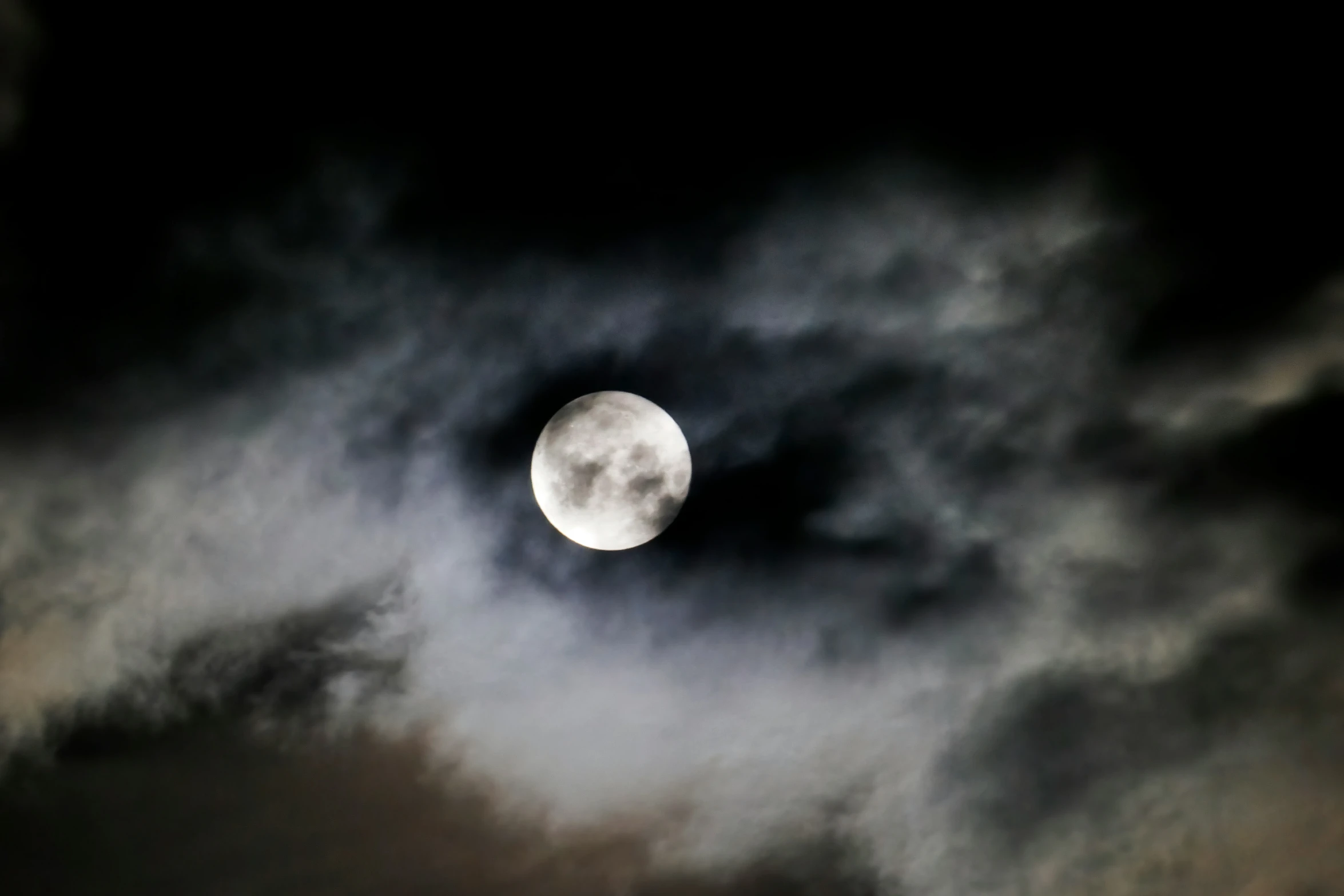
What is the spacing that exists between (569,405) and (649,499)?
18.6 feet

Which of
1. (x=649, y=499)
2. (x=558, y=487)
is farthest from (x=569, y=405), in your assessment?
(x=649, y=499)

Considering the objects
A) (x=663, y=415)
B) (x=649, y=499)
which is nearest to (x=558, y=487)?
(x=649, y=499)

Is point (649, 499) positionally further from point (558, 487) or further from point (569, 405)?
point (569, 405)

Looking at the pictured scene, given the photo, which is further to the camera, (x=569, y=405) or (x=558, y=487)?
(x=569, y=405)

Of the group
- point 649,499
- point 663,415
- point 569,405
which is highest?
point 569,405

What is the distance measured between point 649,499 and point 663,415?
3.82 m

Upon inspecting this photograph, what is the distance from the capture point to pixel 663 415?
22.6 m

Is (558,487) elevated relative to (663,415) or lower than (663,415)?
lower

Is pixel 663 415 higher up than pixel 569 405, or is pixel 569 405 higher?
pixel 569 405

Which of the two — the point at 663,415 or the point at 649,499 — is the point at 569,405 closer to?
the point at 663,415

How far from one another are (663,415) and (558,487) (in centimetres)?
551

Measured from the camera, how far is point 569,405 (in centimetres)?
2295

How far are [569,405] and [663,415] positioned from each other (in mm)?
4269

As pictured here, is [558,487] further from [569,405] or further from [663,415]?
[663,415]
